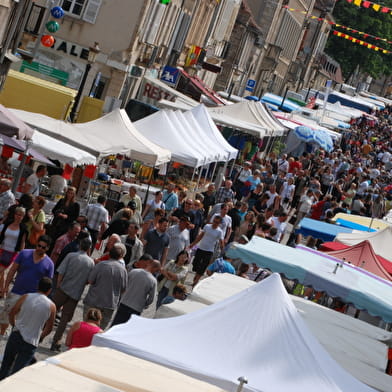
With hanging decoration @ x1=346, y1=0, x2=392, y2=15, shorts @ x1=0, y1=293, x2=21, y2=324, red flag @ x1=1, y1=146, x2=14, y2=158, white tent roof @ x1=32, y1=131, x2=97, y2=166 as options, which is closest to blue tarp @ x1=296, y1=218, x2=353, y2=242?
white tent roof @ x1=32, y1=131, x2=97, y2=166

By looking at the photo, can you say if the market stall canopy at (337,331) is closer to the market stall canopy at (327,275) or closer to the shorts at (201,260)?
the market stall canopy at (327,275)

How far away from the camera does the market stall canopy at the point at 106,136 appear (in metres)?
18.6

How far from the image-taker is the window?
111 ft

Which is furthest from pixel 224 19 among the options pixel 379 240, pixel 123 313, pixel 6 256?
pixel 123 313

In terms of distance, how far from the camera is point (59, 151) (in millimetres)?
17094

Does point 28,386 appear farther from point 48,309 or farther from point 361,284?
point 361,284

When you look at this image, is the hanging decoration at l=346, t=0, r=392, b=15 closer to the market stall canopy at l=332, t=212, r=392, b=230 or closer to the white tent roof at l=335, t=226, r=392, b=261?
the market stall canopy at l=332, t=212, r=392, b=230

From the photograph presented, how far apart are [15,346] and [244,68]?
53.6 m

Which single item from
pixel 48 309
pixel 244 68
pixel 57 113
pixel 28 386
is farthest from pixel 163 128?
pixel 244 68

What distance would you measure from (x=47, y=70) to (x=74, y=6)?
146 inches

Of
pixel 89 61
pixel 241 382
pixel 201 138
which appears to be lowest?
pixel 241 382

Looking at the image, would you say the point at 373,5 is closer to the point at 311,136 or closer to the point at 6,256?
the point at 311,136

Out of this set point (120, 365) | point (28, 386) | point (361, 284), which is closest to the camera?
point (28, 386)

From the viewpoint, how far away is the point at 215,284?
41.1 feet
